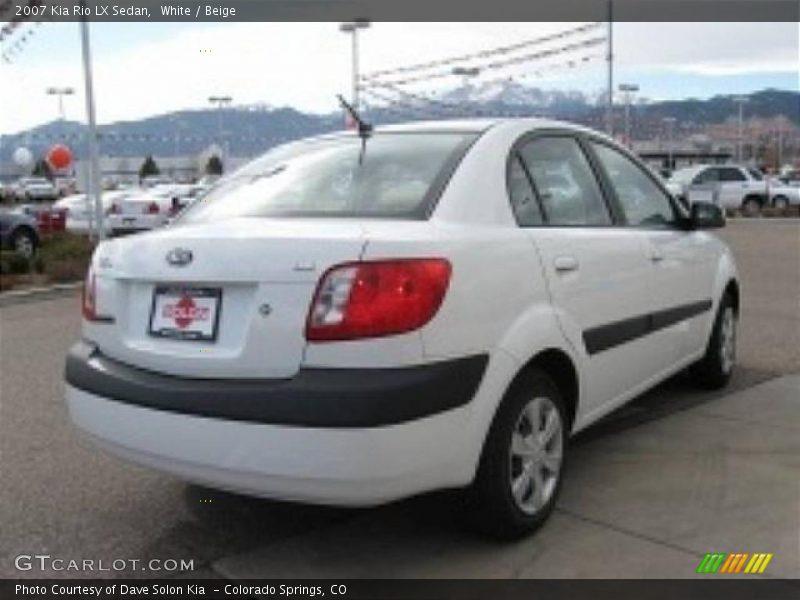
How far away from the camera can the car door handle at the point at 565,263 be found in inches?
157

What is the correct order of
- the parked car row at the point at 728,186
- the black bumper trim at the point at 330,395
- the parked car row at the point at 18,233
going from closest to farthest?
the black bumper trim at the point at 330,395
the parked car row at the point at 18,233
the parked car row at the point at 728,186

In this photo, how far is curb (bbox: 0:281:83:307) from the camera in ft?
39.1

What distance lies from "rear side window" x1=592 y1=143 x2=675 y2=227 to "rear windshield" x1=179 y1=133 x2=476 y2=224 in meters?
1.11

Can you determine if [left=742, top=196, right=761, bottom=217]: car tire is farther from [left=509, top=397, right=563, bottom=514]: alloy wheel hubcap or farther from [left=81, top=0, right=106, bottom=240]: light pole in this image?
[left=509, top=397, right=563, bottom=514]: alloy wheel hubcap

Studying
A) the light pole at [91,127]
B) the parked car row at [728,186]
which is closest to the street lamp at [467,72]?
the parked car row at [728,186]

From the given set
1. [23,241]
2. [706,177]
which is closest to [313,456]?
[23,241]

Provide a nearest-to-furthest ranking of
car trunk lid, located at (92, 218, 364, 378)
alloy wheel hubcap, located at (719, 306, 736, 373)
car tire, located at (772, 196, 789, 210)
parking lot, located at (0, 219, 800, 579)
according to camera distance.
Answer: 1. car trunk lid, located at (92, 218, 364, 378)
2. parking lot, located at (0, 219, 800, 579)
3. alloy wheel hubcap, located at (719, 306, 736, 373)
4. car tire, located at (772, 196, 789, 210)

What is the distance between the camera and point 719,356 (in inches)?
236

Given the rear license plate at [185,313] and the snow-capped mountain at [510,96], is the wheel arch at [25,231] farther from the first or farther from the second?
the snow-capped mountain at [510,96]

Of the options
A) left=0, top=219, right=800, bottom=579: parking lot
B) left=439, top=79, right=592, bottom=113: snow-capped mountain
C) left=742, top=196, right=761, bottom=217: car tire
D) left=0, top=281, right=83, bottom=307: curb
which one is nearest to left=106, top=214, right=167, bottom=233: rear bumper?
left=0, top=281, right=83, bottom=307: curb

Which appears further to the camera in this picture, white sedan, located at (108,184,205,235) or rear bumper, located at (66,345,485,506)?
white sedan, located at (108,184,205,235)

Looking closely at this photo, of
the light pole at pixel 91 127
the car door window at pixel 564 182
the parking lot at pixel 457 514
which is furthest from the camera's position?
the light pole at pixel 91 127

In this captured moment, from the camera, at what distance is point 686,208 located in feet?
18.9

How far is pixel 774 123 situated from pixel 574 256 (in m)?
135
